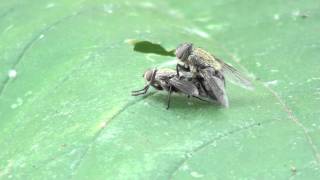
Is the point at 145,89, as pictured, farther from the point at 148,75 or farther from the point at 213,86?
the point at 213,86

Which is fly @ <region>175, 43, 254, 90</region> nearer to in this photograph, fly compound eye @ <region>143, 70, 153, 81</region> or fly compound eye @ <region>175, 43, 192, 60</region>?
fly compound eye @ <region>175, 43, 192, 60</region>

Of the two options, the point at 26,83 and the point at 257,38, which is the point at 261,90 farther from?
the point at 26,83

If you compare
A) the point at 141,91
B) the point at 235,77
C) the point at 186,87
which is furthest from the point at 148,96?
the point at 235,77

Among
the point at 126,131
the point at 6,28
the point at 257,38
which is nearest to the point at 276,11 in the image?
the point at 257,38

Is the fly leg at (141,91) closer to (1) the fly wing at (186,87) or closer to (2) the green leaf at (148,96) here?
(2) the green leaf at (148,96)

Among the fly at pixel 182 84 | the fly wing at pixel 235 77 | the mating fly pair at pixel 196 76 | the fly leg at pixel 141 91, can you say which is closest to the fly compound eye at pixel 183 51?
the mating fly pair at pixel 196 76

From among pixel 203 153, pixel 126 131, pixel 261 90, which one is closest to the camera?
pixel 203 153
